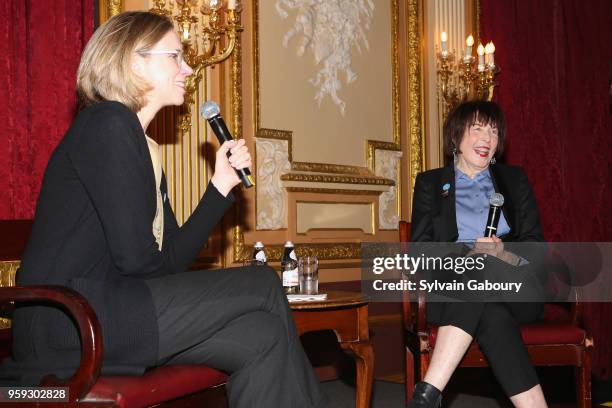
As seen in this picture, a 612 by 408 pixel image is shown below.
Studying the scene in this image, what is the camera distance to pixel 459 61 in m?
4.59

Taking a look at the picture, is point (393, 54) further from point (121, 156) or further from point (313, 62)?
point (121, 156)

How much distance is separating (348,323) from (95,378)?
4.14 ft

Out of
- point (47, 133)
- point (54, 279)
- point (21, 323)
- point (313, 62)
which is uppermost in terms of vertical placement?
point (313, 62)

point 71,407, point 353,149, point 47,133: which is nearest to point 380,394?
point 353,149

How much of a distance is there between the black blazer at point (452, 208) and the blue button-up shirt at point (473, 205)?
3 centimetres

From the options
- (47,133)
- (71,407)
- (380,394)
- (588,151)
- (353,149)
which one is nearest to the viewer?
(71,407)

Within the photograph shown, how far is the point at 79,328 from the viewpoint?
60.4 inches

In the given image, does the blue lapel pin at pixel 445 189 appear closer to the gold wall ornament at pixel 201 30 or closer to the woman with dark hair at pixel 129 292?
the gold wall ornament at pixel 201 30

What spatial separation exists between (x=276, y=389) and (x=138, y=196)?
21.0 inches

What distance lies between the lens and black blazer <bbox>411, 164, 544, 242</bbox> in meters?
3.14

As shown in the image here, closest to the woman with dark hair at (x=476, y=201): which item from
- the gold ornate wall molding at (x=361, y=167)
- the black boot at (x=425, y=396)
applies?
the black boot at (x=425, y=396)

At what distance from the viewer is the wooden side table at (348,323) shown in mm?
2580

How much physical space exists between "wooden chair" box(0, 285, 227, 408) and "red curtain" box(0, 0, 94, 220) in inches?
46.5

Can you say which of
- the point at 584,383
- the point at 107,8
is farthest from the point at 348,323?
the point at 107,8
